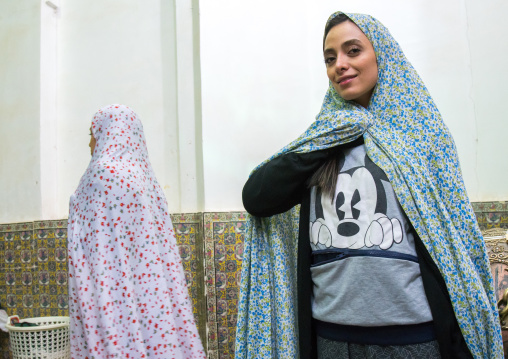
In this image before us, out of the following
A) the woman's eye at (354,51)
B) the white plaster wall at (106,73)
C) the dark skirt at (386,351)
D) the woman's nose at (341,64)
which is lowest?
the dark skirt at (386,351)

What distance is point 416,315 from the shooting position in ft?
3.24

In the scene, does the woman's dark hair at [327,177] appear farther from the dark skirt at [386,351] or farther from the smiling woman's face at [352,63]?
the dark skirt at [386,351]

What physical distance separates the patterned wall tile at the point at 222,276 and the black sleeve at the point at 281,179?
45.6 inches

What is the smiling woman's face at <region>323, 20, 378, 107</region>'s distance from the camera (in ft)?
4.02

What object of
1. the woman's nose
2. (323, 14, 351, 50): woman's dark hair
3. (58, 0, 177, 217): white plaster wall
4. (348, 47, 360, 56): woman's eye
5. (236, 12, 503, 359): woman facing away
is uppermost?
(58, 0, 177, 217): white plaster wall

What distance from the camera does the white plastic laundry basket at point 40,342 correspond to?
2252mm

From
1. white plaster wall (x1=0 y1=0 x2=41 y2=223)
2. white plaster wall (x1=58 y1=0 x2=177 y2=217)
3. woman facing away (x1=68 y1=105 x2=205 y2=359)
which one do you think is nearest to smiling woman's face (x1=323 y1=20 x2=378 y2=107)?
woman facing away (x1=68 y1=105 x2=205 y2=359)

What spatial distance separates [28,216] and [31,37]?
43.8 inches

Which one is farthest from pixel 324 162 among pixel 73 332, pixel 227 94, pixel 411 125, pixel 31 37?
pixel 31 37

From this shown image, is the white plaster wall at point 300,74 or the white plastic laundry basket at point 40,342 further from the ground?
the white plaster wall at point 300,74

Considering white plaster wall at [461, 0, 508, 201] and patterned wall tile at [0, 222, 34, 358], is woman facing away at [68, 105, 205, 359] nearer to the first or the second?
patterned wall tile at [0, 222, 34, 358]

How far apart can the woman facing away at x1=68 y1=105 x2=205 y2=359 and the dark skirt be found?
837 millimetres

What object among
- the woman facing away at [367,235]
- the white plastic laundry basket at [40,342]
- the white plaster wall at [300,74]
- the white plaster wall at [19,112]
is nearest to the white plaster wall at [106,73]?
the white plaster wall at [19,112]

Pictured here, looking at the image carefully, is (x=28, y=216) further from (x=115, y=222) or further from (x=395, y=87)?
(x=395, y=87)
